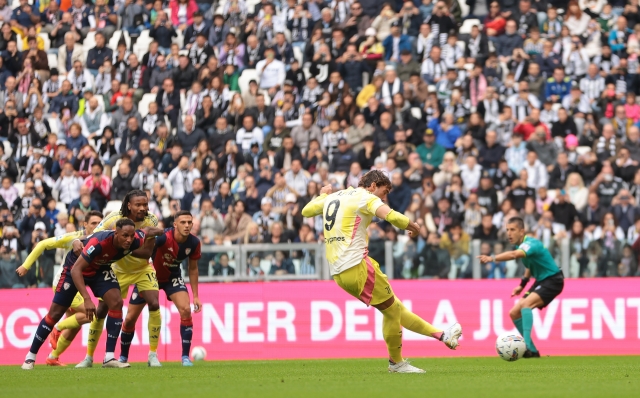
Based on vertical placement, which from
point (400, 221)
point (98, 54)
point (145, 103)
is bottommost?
point (400, 221)

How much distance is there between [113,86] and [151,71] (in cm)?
99

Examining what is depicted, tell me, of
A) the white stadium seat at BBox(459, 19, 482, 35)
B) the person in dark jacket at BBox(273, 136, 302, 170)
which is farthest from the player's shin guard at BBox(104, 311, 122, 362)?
the white stadium seat at BBox(459, 19, 482, 35)

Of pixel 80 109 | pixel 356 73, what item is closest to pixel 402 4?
pixel 356 73

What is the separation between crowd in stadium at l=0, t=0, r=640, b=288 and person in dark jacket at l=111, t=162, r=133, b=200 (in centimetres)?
5

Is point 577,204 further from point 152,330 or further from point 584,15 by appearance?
point 152,330

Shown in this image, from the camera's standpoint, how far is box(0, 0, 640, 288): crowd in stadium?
68.3 feet

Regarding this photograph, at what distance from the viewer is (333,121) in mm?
23906

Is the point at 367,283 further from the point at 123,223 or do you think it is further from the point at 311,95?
the point at 311,95

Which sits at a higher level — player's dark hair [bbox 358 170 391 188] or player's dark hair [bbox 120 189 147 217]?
player's dark hair [bbox 358 170 391 188]

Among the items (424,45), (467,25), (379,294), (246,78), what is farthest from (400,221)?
(246,78)

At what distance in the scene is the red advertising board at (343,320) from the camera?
18781 mm

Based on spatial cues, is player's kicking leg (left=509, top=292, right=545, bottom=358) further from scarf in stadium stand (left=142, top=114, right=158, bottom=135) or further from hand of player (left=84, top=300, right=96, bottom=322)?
scarf in stadium stand (left=142, top=114, right=158, bottom=135)

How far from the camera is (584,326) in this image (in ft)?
61.9

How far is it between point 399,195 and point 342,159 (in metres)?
1.94
